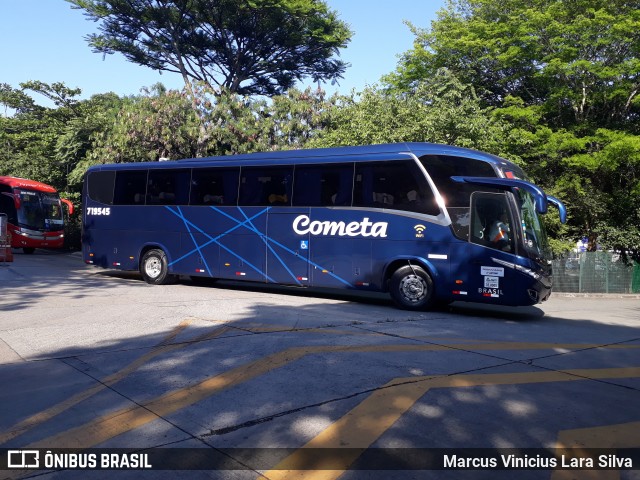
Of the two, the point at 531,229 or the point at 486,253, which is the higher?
the point at 531,229

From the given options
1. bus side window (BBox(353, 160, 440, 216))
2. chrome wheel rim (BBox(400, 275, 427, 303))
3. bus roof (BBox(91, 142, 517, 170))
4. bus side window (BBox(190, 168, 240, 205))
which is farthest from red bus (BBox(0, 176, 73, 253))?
chrome wheel rim (BBox(400, 275, 427, 303))

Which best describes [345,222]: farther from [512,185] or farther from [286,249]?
[512,185]

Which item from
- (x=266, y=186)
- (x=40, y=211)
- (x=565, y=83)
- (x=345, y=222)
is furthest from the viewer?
(x=40, y=211)

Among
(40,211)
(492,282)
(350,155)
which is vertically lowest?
(492,282)

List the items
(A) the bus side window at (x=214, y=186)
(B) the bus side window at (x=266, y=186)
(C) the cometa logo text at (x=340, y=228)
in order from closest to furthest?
(C) the cometa logo text at (x=340, y=228) → (B) the bus side window at (x=266, y=186) → (A) the bus side window at (x=214, y=186)

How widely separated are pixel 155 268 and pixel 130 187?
2.53 meters

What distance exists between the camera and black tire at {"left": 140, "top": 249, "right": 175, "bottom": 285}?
1644cm

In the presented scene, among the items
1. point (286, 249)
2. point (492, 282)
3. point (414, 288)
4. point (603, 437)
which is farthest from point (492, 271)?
point (603, 437)

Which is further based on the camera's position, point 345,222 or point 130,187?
point 130,187

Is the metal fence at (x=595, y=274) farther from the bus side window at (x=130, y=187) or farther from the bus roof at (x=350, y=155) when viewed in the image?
the bus side window at (x=130, y=187)

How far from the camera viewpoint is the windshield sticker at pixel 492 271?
37.3 feet

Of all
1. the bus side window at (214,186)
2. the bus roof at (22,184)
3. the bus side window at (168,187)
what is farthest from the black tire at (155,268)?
the bus roof at (22,184)

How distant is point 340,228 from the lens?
13.3 m

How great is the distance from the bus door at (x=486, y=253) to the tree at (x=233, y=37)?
20.6m
